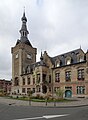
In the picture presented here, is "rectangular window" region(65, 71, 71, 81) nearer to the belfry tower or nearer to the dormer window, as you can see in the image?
the dormer window

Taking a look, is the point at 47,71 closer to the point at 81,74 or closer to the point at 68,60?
the point at 68,60

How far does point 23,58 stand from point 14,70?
20.4 ft

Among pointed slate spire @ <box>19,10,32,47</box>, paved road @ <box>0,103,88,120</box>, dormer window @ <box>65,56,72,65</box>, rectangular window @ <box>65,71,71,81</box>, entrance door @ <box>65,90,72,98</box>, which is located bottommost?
entrance door @ <box>65,90,72,98</box>

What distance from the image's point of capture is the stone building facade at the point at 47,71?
44.7 metres

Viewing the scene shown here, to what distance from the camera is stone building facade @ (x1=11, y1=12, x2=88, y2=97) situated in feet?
147

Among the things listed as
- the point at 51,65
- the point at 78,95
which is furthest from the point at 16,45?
the point at 78,95

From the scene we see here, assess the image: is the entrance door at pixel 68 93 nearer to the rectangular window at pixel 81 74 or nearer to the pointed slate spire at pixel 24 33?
the rectangular window at pixel 81 74

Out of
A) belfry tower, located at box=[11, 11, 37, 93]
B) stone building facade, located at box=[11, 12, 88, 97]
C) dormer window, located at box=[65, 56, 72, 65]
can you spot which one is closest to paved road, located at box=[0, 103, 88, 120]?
stone building facade, located at box=[11, 12, 88, 97]

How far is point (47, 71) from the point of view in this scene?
53812 millimetres

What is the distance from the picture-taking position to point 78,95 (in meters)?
44.3

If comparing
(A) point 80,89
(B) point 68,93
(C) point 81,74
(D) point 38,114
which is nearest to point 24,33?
(B) point 68,93

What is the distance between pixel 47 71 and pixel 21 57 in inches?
587

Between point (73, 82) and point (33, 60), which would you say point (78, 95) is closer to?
point (73, 82)

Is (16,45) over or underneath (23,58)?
over
